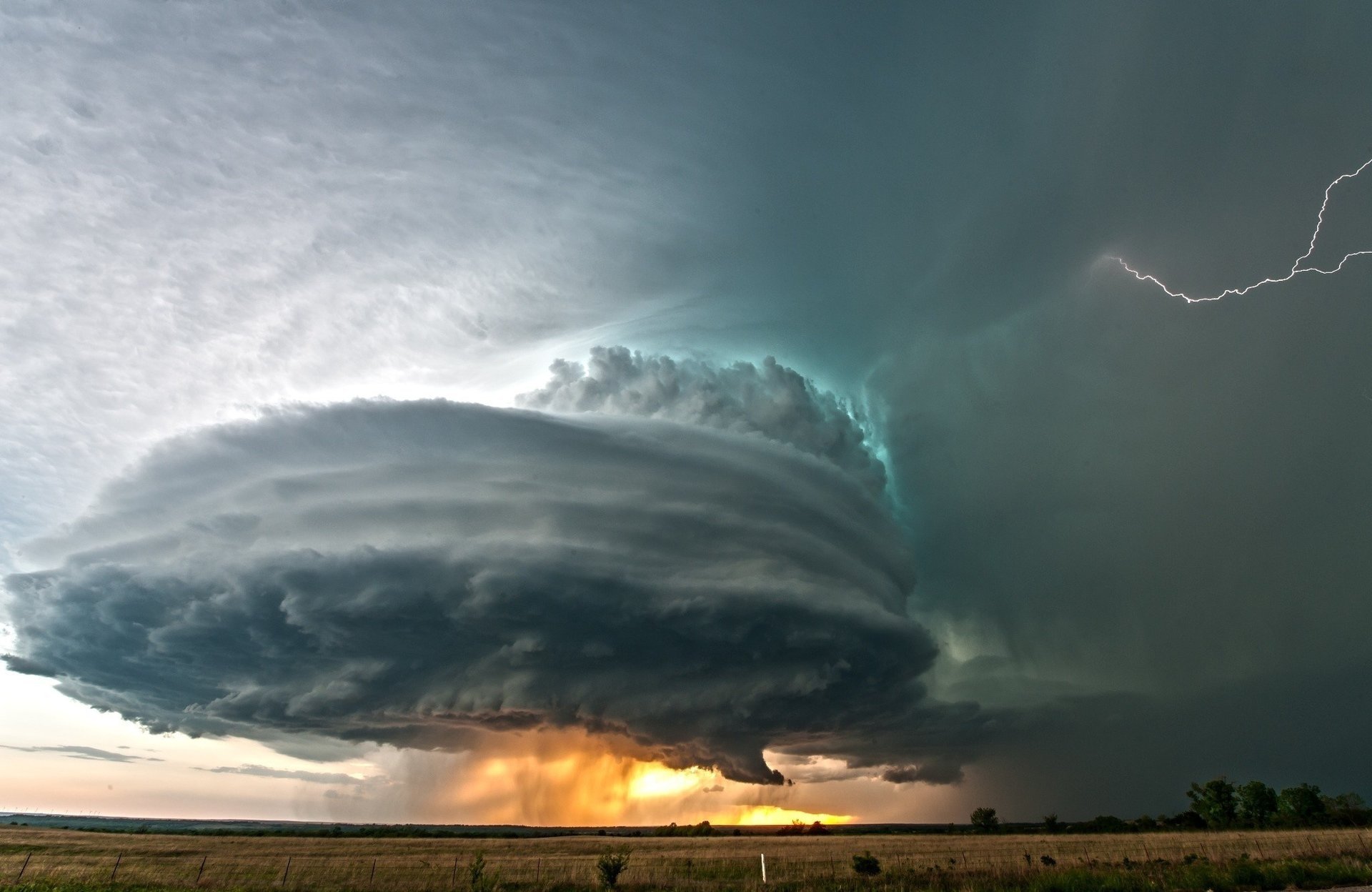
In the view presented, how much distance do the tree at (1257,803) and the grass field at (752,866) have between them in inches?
4400

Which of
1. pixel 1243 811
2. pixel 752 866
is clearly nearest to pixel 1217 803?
pixel 1243 811

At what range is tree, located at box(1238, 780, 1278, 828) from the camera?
170 meters

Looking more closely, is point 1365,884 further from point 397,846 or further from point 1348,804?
point 1348,804

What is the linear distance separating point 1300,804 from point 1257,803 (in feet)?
31.8

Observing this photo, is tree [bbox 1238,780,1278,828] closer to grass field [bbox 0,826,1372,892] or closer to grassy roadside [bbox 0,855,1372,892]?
grass field [bbox 0,826,1372,892]

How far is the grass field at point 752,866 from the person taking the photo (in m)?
45.7

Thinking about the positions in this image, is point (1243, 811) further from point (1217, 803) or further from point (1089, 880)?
point (1089, 880)

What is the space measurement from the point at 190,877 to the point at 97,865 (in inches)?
608

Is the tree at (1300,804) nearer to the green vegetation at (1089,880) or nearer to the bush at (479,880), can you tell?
the green vegetation at (1089,880)

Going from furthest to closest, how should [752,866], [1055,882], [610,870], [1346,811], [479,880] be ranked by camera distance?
[1346,811], [752,866], [479,880], [610,870], [1055,882]

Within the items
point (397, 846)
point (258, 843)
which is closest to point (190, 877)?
point (397, 846)

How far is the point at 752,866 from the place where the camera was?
6350cm

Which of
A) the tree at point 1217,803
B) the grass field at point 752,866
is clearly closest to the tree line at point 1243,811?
the tree at point 1217,803

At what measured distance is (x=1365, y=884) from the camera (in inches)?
1564
